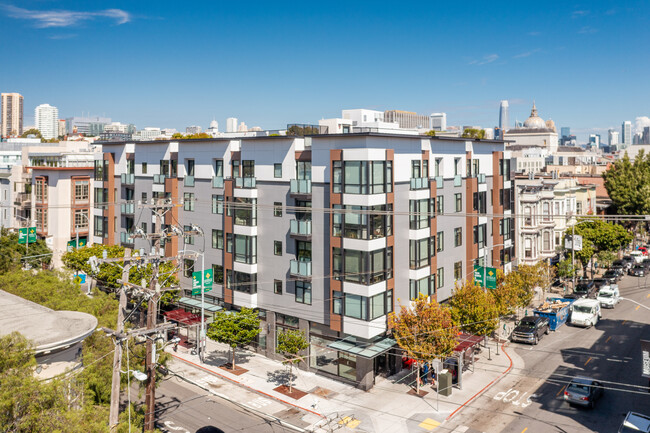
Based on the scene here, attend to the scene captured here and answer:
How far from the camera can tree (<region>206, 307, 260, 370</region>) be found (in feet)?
124

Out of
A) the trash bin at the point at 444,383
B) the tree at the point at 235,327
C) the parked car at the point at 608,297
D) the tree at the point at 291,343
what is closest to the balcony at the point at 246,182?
the tree at the point at 235,327

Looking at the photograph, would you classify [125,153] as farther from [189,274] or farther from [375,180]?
[375,180]

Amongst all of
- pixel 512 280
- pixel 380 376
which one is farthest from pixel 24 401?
pixel 512 280

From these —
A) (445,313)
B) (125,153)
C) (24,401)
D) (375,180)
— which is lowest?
(445,313)

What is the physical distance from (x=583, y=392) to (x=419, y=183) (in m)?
18.3

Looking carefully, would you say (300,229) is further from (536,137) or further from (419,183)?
(536,137)

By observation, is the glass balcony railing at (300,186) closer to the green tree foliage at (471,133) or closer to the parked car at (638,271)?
the green tree foliage at (471,133)

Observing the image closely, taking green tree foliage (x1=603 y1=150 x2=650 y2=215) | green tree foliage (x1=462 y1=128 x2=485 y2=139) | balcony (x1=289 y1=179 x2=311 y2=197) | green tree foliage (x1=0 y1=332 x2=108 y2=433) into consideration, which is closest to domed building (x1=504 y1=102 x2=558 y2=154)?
green tree foliage (x1=603 y1=150 x2=650 y2=215)

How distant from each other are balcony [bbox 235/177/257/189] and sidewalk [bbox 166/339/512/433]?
1405 cm

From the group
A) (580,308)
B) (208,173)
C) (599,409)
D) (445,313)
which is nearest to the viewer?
(599,409)

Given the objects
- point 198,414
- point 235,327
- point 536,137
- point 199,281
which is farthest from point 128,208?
point 536,137

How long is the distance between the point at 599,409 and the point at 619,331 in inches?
784

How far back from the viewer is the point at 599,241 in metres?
69.1

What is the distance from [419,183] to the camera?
131ft
